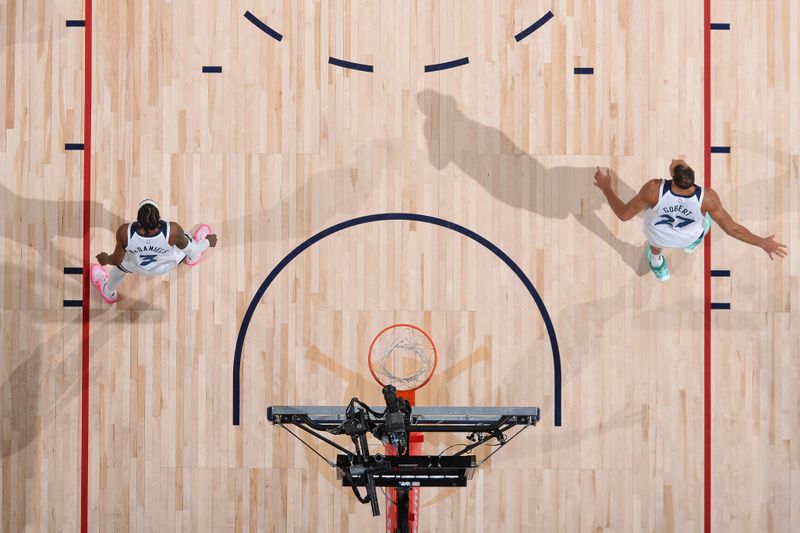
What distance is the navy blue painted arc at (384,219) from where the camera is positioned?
837cm

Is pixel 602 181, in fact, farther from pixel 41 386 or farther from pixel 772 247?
pixel 41 386

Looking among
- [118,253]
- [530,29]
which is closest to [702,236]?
[530,29]

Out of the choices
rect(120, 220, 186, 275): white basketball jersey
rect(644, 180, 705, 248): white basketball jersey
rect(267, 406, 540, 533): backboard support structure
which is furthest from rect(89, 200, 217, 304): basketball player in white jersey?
rect(644, 180, 705, 248): white basketball jersey

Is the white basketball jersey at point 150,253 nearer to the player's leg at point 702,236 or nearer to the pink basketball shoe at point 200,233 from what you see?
the pink basketball shoe at point 200,233

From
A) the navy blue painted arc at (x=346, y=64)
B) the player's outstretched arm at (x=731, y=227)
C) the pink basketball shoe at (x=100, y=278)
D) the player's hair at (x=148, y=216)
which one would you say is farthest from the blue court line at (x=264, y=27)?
the player's outstretched arm at (x=731, y=227)

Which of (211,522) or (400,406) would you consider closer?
(400,406)

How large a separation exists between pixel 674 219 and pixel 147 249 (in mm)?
4633

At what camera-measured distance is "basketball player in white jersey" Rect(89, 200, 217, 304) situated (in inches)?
299

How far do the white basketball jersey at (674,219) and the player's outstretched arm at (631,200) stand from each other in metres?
0.06

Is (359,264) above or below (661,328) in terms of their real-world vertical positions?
above

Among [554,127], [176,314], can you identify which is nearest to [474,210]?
[554,127]

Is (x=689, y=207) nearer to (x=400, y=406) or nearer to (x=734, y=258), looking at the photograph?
(x=734, y=258)

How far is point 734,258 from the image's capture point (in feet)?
27.6

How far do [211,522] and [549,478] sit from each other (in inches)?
127
